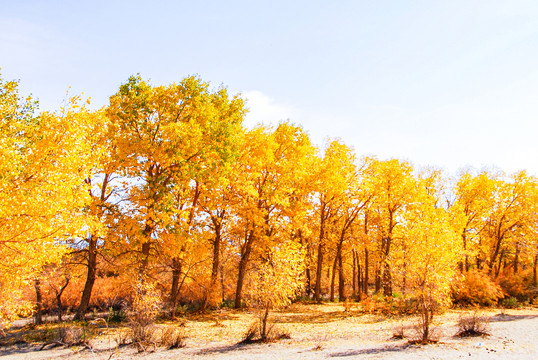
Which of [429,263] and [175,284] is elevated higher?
[429,263]

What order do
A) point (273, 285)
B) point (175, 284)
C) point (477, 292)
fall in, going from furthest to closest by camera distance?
point (477, 292), point (175, 284), point (273, 285)

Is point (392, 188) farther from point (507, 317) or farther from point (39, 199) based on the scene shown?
point (39, 199)

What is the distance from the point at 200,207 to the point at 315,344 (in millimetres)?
10023

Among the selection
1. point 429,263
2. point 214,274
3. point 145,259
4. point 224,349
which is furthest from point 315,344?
point 145,259

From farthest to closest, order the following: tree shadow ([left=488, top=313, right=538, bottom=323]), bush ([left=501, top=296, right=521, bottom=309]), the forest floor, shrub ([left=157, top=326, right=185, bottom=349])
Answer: bush ([left=501, top=296, right=521, bottom=309]) → tree shadow ([left=488, top=313, right=538, bottom=323]) → shrub ([left=157, top=326, right=185, bottom=349]) → the forest floor

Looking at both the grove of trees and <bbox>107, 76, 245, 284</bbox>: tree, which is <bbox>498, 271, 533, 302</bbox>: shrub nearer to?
the grove of trees

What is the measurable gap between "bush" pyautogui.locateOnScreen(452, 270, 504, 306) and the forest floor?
433 cm

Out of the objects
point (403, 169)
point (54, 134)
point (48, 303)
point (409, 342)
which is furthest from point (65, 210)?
point (403, 169)

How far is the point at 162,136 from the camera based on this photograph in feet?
51.1

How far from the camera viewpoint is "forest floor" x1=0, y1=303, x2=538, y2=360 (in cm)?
1054

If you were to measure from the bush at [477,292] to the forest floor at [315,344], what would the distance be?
4.33 m

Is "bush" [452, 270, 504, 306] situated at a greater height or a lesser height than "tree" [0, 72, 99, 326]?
lesser

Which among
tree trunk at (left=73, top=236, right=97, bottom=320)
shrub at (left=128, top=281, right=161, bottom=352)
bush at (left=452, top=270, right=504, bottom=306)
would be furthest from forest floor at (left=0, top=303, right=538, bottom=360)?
bush at (left=452, top=270, right=504, bottom=306)

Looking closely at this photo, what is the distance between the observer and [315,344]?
39.5 ft
